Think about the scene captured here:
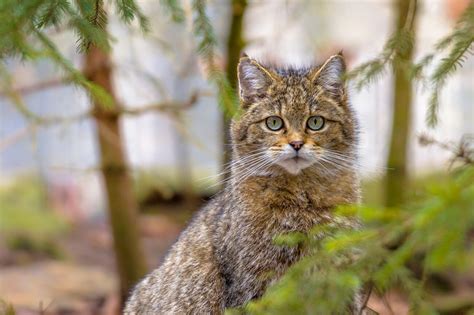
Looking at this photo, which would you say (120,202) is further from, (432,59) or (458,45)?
(458,45)

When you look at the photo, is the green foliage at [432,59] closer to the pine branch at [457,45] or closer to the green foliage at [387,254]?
the pine branch at [457,45]

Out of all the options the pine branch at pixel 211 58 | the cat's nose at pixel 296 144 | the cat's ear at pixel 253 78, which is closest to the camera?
the pine branch at pixel 211 58

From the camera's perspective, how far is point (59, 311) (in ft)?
25.2

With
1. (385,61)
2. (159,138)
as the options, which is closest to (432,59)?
(385,61)

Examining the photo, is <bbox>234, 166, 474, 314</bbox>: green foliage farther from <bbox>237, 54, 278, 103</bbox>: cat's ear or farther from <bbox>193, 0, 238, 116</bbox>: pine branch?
<bbox>237, 54, 278, 103</bbox>: cat's ear

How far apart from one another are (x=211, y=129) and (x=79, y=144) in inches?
77.1

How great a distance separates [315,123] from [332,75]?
294mm

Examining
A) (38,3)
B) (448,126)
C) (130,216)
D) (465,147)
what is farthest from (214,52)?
(448,126)

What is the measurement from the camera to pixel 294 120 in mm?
4242

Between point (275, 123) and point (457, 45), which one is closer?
point (457, 45)

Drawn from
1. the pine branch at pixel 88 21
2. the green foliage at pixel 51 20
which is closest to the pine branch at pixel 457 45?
the green foliage at pixel 51 20

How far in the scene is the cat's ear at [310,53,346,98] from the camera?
171 inches

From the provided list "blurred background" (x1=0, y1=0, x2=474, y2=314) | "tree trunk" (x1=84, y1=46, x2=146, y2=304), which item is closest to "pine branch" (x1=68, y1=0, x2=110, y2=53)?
"tree trunk" (x1=84, y1=46, x2=146, y2=304)

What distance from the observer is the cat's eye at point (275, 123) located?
4.27 m
